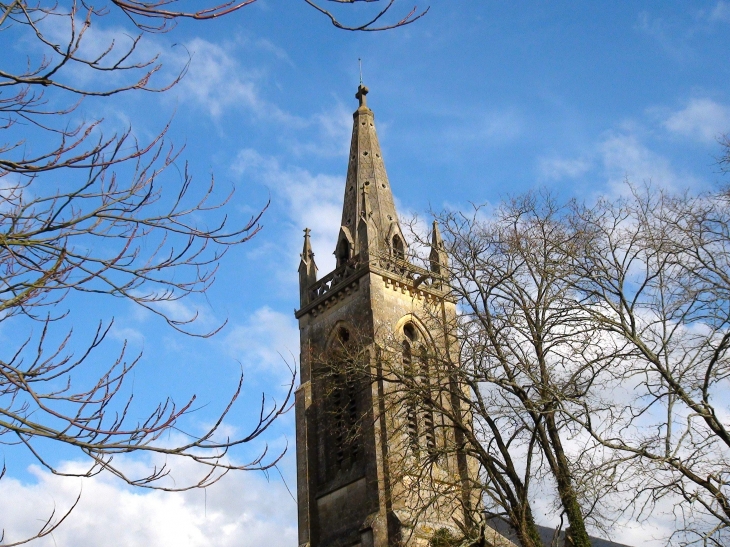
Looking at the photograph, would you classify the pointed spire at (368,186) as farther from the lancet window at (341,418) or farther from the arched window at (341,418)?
the lancet window at (341,418)

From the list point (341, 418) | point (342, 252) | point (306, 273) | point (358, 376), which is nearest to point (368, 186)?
point (342, 252)

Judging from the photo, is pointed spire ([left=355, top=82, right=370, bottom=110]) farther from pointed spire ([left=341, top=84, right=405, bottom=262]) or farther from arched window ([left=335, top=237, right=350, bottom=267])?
arched window ([left=335, top=237, right=350, bottom=267])

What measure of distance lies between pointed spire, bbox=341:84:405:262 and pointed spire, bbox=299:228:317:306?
→ 1833mm

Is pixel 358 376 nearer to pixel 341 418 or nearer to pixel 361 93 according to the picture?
pixel 341 418

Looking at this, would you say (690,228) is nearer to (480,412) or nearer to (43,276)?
(480,412)

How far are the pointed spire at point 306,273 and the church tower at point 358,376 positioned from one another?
0.04m

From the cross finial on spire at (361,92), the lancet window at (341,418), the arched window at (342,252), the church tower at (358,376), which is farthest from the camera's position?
the cross finial on spire at (361,92)

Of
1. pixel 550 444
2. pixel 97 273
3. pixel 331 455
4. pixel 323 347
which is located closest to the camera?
pixel 97 273

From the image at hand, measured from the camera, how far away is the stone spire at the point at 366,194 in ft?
98.0

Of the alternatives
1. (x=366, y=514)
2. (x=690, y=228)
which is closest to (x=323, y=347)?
(x=366, y=514)

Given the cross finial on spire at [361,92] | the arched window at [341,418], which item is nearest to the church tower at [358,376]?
the arched window at [341,418]

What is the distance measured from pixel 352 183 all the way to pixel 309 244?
2.70 meters

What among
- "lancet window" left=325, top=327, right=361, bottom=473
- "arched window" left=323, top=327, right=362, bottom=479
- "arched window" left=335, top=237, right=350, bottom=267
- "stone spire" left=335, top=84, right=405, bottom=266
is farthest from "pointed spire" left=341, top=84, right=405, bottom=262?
"lancet window" left=325, top=327, right=361, bottom=473

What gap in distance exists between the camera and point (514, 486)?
14023mm
